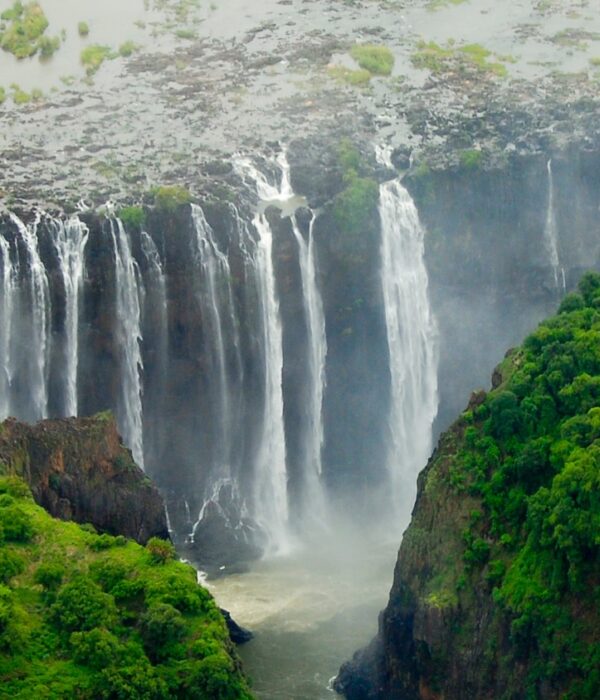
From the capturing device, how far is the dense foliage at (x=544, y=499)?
57.0m

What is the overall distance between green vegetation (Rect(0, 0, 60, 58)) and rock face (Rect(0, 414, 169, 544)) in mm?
27980

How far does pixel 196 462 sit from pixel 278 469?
109 inches

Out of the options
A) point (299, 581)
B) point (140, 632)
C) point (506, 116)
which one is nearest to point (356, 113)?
point (506, 116)

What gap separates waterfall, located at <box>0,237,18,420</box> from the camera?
2827 inches

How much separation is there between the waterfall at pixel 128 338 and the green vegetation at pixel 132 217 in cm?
22

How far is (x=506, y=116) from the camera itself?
8231 centimetres

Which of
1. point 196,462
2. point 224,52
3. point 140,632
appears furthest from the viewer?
point 224,52

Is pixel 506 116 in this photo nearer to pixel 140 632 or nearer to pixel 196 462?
pixel 196 462

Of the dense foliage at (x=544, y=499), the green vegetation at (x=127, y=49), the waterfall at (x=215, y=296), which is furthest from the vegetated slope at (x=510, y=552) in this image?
the green vegetation at (x=127, y=49)

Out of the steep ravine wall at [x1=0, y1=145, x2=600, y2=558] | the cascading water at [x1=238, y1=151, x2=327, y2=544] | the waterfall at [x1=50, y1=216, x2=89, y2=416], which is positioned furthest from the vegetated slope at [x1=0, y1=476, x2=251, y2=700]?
the cascading water at [x1=238, y1=151, x2=327, y2=544]

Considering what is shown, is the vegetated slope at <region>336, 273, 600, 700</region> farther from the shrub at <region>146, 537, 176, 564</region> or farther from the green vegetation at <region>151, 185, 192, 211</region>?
the green vegetation at <region>151, 185, 192, 211</region>

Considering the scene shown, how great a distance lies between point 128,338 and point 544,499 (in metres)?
19.2

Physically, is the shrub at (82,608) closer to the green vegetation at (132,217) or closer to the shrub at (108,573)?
the shrub at (108,573)

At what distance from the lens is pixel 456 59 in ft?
290
